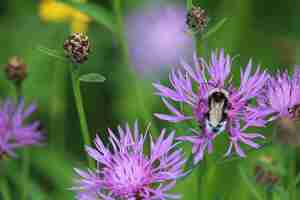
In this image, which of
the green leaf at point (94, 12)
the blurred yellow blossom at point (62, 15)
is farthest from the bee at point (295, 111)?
the blurred yellow blossom at point (62, 15)

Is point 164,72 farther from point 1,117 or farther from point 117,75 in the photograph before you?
point 1,117

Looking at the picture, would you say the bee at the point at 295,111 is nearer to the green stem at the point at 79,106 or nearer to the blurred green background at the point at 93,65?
the green stem at the point at 79,106

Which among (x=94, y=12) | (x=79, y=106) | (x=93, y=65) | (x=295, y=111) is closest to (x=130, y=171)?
(x=79, y=106)

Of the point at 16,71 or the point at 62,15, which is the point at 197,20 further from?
the point at 62,15

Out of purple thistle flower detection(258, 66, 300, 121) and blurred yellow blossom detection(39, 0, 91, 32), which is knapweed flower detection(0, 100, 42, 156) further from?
blurred yellow blossom detection(39, 0, 91, 32)

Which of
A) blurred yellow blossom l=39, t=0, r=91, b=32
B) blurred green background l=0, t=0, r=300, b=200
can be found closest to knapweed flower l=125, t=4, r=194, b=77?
blurred green background l=0, t=0, r=300, b=200

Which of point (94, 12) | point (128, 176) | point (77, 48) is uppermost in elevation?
point (94, 12)
